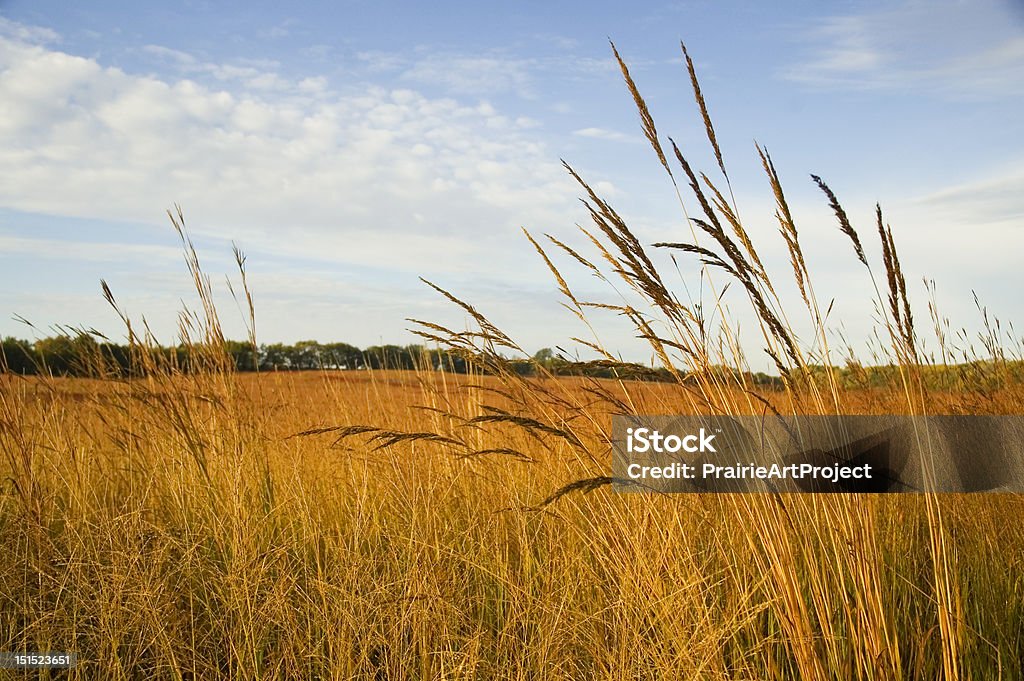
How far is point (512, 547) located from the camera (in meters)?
3.02

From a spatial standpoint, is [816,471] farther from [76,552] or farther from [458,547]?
[76,552]

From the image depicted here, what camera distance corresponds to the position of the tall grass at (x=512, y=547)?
64.9 inches

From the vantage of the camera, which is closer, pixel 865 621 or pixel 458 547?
pixel 865 621

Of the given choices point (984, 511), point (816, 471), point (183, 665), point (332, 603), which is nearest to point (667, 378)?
point (816, 471)

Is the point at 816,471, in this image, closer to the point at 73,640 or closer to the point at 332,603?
the point at 332,603

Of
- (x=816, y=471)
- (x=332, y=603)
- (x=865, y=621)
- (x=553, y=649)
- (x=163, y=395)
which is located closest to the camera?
(x=865, y=621)

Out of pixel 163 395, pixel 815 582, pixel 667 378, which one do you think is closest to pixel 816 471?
pixel 815 582

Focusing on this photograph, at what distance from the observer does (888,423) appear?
2303 mm

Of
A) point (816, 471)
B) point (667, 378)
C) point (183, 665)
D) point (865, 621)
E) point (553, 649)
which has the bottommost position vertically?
point (183, 665)

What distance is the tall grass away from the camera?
64.9 inches

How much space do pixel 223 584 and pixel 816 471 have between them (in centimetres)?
218

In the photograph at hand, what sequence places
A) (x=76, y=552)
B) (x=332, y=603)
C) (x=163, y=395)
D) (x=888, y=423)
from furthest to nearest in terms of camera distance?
(x=163, y=395) → (x=76, y=552) → (x=332, y=603) → (x=888, y=423)

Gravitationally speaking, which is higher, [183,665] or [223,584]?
[223,584]

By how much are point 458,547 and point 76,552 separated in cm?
158
